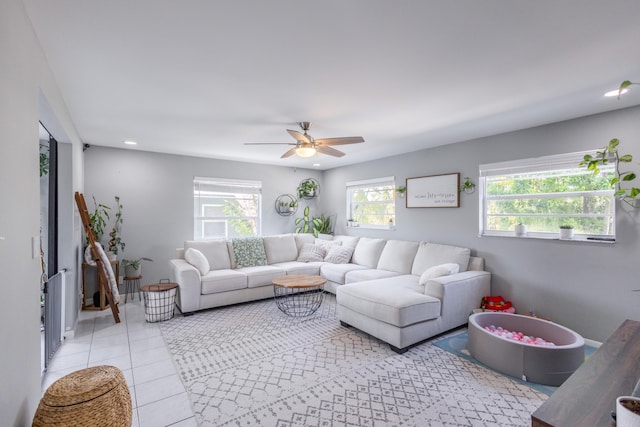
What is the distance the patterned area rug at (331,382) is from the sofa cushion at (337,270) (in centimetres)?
120

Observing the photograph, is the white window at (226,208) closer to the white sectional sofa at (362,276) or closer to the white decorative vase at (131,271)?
the white sectional sofa at (362,276)

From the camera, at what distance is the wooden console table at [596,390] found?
3.17 ft

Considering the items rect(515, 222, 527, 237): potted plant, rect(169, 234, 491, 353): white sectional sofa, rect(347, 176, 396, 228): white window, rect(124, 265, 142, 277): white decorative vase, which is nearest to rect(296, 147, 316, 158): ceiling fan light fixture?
rect(169, 234, 491, 353): white sectional sofa

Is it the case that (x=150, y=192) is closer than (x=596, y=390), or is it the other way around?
(x=596, y=390)

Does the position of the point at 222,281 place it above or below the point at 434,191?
below

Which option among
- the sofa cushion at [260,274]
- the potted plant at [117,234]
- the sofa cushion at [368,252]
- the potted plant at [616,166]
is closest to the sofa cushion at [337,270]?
the sofa cushion at [368,252]

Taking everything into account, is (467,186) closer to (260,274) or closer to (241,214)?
(260,274)

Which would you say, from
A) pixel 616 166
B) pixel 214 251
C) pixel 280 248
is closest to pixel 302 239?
pixel 280 248

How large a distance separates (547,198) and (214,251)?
4.64 metres

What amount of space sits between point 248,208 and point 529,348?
4.91 metres

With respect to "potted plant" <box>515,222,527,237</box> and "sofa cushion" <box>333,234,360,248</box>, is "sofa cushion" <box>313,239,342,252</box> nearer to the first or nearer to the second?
"sofa cushion" <box>333,234,360,248</box>

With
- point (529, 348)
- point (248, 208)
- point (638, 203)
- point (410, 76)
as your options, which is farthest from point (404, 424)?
point (248, 208)

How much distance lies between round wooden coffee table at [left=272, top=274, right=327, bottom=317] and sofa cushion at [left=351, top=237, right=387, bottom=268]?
850 mm

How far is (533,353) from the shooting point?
95.7 inches
